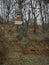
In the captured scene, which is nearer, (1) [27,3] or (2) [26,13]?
(1) [27,3]

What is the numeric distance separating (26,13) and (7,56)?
50.3 ft

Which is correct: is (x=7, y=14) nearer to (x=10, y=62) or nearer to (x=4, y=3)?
(x=4, y=3)

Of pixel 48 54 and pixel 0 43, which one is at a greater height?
pixel 0 43

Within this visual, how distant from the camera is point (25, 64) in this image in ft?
30.7

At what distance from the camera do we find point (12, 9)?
25297 millimetres

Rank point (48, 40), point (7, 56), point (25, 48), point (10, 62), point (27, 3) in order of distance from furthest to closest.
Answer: point (27, 3) → point (48, 40) → point (25, 48) → point (7, 56) → point (10, 62)

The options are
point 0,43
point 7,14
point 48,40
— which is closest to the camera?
point 0,43

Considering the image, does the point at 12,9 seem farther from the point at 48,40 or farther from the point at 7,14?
the point at 48,40

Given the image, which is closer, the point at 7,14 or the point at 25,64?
the point at 25,64

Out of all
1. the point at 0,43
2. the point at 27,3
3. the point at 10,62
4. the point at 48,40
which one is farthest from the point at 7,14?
the point at 10,62

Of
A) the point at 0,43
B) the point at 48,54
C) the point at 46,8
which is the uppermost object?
the point at 46,8

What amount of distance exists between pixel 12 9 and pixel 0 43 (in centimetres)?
1450

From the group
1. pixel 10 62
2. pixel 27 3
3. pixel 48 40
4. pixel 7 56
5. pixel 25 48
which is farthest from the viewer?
pixel 27 3

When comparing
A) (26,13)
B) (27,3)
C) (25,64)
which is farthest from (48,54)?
(26,13)
